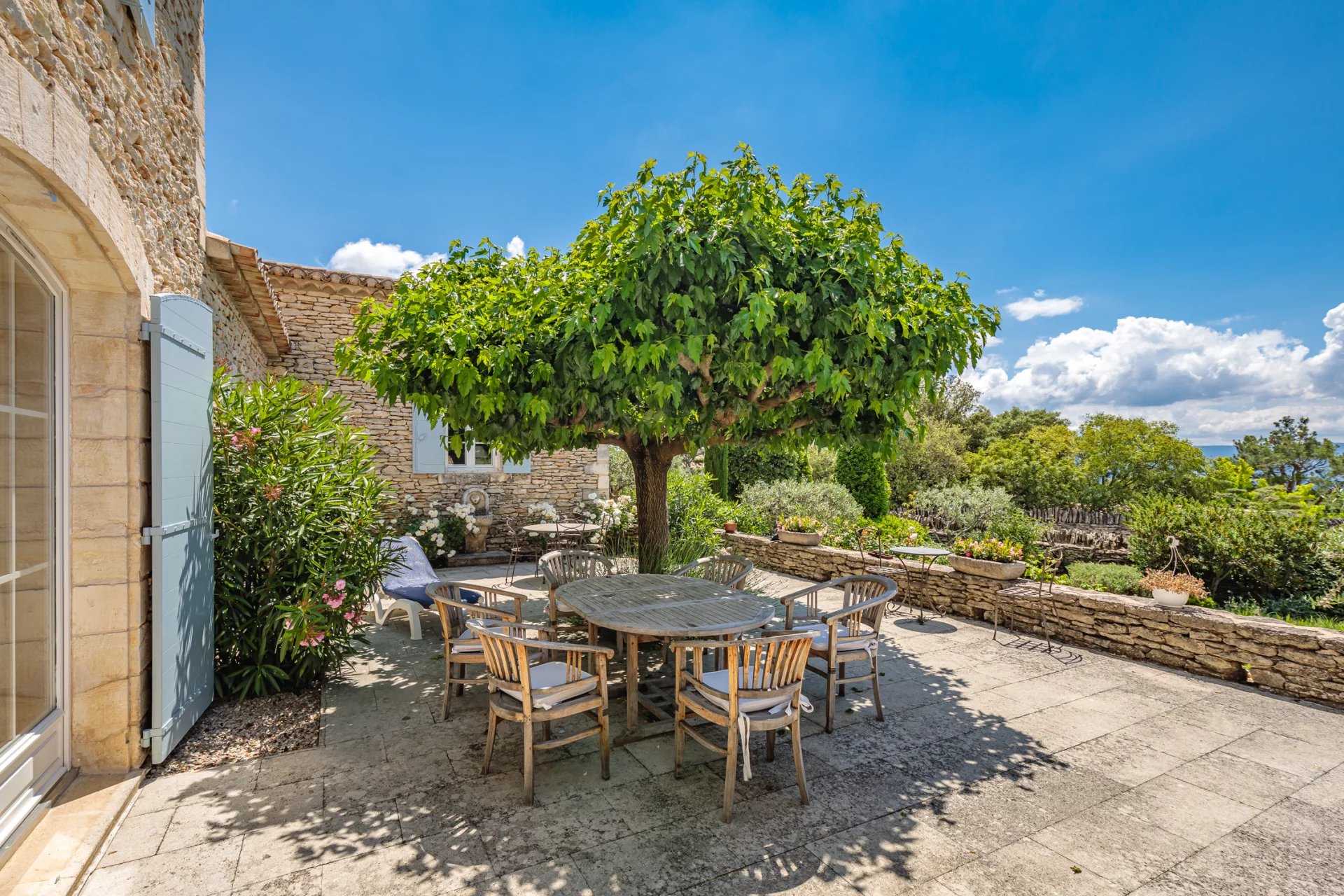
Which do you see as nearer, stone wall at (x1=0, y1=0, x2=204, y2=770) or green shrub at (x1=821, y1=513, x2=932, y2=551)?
stone wall at (x1=0, y1=0, x2=204, y2=770)

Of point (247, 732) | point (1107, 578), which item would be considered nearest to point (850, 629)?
point (247, 732)

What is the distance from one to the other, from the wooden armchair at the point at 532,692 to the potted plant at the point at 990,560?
4680 millimetres

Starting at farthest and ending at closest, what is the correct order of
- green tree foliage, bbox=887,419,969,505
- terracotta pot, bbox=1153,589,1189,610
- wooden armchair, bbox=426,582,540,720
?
1. green tree foliage, bbox=887,419,969,505
2. terracotta pot, bbox=1153,589,1189,610
3. wooden armchair, bbox=426,582,540,720

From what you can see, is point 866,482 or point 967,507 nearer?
point 967,507

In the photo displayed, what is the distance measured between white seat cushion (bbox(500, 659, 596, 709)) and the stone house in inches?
73.2

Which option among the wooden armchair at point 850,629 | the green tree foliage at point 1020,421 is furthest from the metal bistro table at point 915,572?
the green tree foliage at point 1020,421

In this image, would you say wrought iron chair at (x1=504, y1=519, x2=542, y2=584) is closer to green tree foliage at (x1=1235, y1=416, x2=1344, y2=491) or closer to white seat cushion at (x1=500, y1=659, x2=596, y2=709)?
white seat cushion at (x1=500, y1=659, x2=596, y2=709)

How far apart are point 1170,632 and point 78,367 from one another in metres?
7.38

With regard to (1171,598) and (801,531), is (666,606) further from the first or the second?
(801,531)

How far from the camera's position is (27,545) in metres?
2.46

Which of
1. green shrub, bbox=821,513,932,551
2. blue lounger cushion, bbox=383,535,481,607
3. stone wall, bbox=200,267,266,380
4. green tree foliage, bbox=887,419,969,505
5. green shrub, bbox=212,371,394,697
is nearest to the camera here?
green shrub, bbox=212,371,394,697

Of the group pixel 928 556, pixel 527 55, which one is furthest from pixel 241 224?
pixel 928 556

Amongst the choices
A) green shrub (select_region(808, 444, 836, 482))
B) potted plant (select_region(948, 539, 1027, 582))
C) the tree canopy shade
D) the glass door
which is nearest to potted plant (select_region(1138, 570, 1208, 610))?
potted plant (select_region(948, 539, 1027, 582))

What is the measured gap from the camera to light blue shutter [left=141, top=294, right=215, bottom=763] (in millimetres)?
2896
